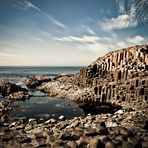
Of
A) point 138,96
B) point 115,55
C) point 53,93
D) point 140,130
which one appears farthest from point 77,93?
point 140,130

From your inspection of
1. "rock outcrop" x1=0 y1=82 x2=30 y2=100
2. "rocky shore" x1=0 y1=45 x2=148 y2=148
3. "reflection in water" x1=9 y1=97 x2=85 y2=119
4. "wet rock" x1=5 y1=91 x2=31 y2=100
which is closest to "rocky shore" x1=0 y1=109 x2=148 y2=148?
"rocky shore" x1=0 y1=45 x2=148 y2=148

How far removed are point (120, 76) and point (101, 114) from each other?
13.5m

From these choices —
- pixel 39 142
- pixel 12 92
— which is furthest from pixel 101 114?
pixel 12 92

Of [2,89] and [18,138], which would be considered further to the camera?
[2,89]

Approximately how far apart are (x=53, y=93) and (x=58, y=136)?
26466mm

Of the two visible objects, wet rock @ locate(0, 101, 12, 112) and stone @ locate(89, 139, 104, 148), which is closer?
stone @ locate(89, 139, 104, 148)

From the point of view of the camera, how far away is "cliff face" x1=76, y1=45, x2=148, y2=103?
2662 cm

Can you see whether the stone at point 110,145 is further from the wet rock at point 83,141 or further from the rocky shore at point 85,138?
the wet rock at point 83,141

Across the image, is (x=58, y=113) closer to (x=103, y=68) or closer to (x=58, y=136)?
(x=58, y=136)

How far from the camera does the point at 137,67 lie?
1298 inches

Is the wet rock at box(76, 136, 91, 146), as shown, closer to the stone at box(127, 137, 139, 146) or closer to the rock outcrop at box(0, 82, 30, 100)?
the stone at box(127, 137, 139, 146)

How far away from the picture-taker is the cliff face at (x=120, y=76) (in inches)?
1048

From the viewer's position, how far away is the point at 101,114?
64.1 ft

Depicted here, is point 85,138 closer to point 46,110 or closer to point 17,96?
point 46,110
